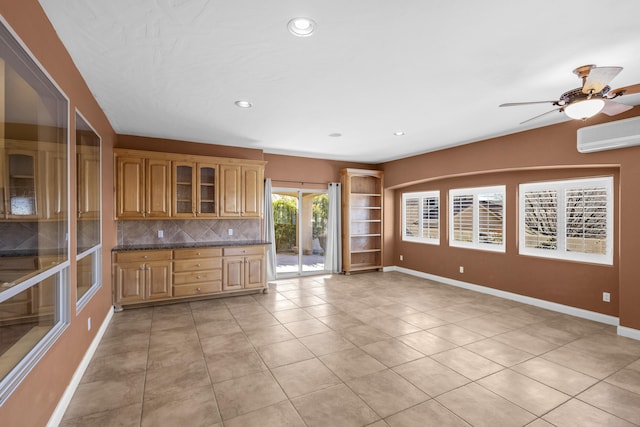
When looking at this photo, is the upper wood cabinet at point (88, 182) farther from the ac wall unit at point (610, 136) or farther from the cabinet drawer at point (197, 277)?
the ac wall unit at point (610, 136)

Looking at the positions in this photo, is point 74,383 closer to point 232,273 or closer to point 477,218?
point 232,273

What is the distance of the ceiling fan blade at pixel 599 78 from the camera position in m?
2.21

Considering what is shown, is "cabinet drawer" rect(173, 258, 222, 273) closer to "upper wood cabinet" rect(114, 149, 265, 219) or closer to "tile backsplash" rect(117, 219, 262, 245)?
"tile backsplash" rect(117, 219, 262, 245)

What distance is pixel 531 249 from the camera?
197 inches

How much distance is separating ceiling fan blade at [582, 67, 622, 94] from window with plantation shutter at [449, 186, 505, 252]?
303 cm

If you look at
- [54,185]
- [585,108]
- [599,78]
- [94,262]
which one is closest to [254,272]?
[94,262]

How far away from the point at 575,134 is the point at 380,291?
3.75 metres

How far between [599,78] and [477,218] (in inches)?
148

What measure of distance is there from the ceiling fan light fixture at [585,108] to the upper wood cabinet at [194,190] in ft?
15.7

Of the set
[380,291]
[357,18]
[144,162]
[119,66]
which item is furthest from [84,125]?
[380,291]

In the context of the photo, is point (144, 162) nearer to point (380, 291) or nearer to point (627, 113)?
point (380, 291)

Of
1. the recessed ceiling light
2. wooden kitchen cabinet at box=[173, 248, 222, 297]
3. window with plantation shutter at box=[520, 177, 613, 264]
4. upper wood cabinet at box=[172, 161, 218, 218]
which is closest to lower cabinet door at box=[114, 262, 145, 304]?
wooden kitchen cabinet at box=[173, 248, 222, 297]

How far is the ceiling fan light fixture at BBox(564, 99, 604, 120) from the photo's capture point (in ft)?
8.57

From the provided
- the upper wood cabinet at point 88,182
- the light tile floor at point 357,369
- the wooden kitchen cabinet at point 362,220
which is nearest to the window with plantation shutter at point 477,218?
the light tile floor at point 357,369
